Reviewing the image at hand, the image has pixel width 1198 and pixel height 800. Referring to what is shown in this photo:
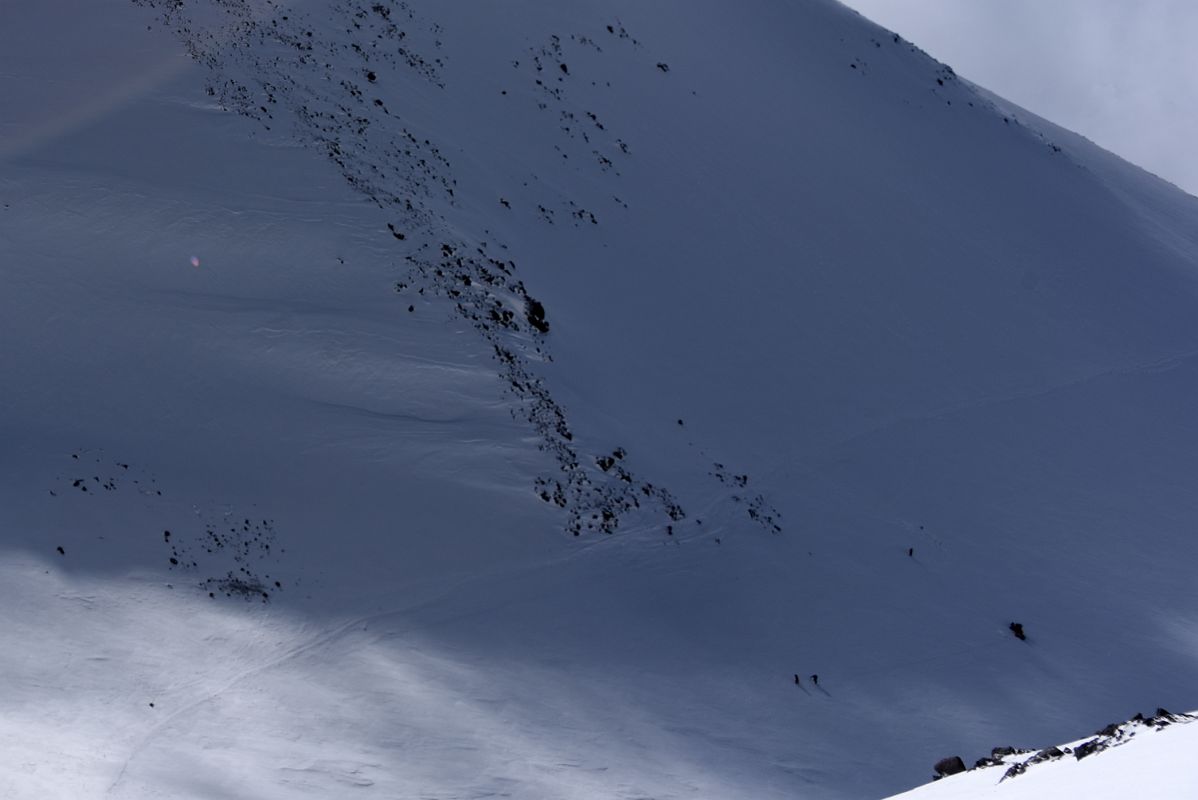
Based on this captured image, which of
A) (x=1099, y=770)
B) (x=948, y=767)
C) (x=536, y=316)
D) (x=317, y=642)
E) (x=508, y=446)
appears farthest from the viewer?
(x=536, y=316)

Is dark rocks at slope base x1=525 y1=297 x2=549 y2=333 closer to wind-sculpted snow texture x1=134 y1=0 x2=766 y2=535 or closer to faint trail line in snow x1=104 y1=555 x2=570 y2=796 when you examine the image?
wind-sculpted snow texture x1=134 y1=0 x2=766 y2=535

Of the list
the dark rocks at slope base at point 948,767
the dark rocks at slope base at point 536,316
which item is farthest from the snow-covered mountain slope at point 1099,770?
the dark rocks at slope base at point 536,316

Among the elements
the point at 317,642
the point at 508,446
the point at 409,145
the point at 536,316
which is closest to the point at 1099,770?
the point at 317,642

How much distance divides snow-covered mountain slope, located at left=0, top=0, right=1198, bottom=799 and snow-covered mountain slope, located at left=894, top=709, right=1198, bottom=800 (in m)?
5.36

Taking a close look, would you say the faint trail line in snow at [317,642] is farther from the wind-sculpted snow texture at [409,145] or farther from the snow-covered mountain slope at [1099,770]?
the snow-covered mountain slope at [1099,770]

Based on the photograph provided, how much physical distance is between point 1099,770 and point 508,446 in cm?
1500

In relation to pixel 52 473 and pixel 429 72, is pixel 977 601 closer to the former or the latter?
pixel 52 473

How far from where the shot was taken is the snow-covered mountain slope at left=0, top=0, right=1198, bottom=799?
19.2 meters

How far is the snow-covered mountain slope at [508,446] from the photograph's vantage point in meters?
19.2

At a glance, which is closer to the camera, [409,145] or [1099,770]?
[1099,770]

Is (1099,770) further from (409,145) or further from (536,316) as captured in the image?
(409,145)

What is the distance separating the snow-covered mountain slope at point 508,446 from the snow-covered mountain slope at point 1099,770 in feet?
17.6

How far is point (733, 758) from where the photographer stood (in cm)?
1984

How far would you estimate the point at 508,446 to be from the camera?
82.1 feet
